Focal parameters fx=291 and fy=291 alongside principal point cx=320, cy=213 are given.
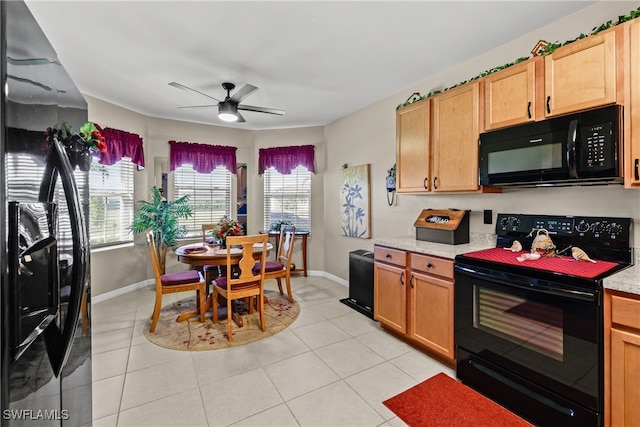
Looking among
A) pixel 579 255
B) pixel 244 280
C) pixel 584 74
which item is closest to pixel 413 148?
pixel 584 74

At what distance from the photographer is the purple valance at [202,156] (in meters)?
4.66

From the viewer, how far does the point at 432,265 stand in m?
2.40

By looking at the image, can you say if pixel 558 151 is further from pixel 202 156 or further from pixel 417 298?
pixel 202 156

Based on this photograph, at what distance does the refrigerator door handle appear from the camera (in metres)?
0.82

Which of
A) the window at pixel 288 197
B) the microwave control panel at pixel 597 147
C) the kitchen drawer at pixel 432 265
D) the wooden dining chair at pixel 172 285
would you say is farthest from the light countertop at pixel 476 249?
the window at pixel 288 197

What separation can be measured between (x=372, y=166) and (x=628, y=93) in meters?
2.63

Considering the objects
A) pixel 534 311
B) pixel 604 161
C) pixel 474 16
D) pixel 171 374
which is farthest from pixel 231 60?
pixel 534 311

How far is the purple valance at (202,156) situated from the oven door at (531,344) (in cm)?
414

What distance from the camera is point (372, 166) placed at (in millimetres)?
4066

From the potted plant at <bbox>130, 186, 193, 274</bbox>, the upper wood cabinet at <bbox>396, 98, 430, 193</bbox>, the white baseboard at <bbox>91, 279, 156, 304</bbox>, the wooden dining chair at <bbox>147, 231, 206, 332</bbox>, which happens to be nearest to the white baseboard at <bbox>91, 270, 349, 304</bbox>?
the white baseboard at <bbox>91, 279, 156, 304</bbox>

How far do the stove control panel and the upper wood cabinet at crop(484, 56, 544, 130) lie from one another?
30.1 inches

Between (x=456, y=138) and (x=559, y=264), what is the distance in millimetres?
1253

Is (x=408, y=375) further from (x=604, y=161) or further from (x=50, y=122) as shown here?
(x=50, y=122)

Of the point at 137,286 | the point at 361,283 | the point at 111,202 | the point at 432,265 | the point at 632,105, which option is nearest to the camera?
the point at 632,105
